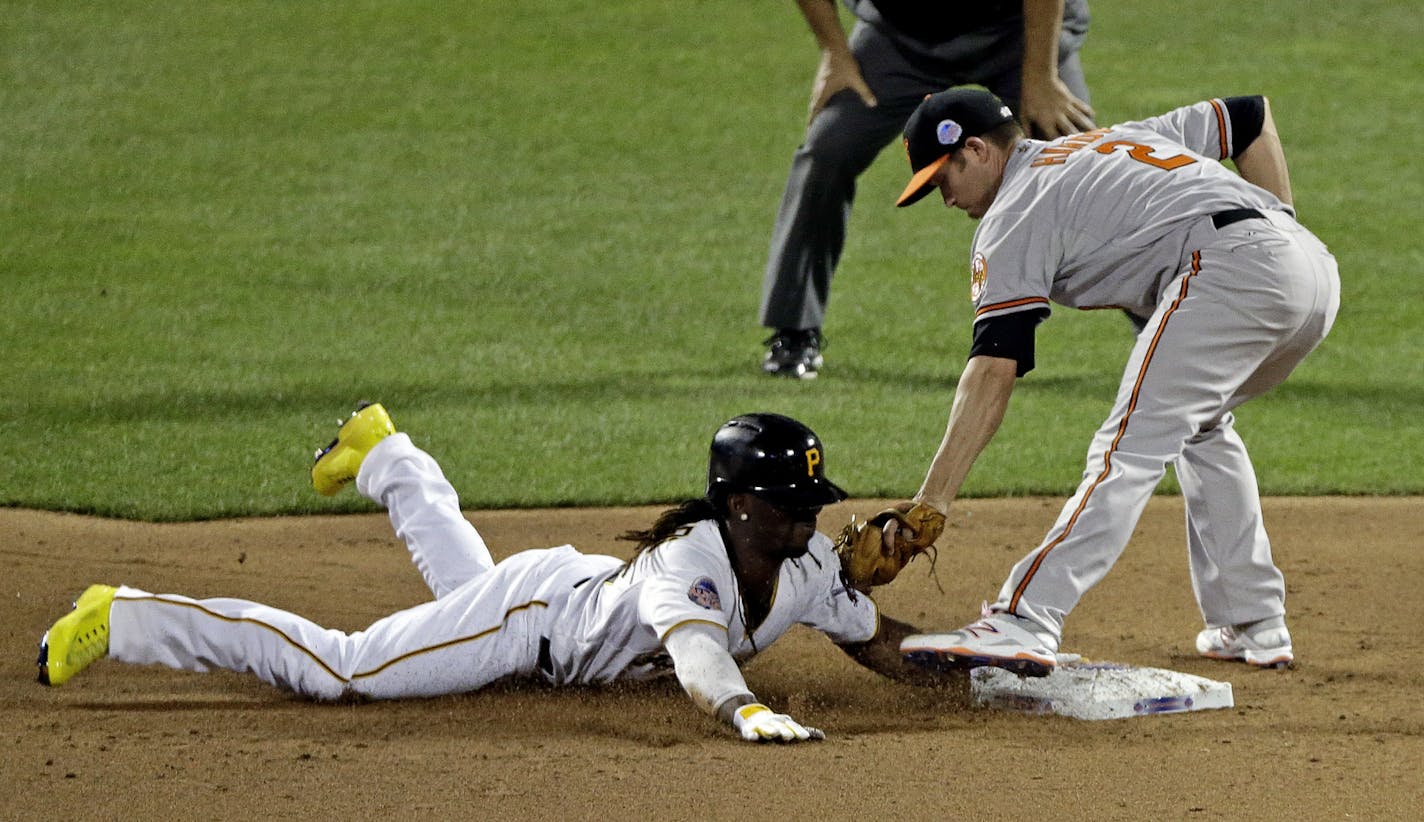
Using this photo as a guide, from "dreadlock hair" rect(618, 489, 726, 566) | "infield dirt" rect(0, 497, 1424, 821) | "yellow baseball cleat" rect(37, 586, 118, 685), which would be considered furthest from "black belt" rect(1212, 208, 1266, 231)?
"yellow baseball cleat" rect(37, 586, 118, 685)

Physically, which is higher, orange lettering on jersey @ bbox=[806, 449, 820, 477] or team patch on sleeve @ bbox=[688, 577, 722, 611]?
orange lettering on jersey @ bbox=[806, 449, 820, 477]

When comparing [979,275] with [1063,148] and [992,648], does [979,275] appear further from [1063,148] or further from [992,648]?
[992,648]

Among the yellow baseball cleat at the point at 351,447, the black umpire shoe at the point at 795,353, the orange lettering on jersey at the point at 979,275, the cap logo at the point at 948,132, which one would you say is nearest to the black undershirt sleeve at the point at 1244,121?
the cap logo at the point at 948,132

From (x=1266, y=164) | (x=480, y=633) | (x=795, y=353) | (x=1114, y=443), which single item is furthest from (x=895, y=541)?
(x=795, y=353)

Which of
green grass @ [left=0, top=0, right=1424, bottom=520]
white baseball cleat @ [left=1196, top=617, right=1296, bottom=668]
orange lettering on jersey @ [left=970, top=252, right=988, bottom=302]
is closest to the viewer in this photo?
orange lettering on jersey @ [left=970, top=252, right=988, bottom=302]

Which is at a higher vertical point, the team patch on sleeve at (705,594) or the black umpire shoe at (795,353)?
the team patch on sleeve at (705,594)

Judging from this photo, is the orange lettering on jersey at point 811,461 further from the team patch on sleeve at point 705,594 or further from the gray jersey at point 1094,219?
the gray jersey at point 1094,219

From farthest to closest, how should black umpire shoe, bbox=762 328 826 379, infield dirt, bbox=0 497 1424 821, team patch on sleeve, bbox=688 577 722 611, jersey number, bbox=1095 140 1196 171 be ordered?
black umpire shoe, bbox=762 328 826 379 < jersey number, bbox=1095 140 1196 171 < team patch on sleeve, bbox=688 577 722 611 < infield dirt, bbox=0 497 1424 821

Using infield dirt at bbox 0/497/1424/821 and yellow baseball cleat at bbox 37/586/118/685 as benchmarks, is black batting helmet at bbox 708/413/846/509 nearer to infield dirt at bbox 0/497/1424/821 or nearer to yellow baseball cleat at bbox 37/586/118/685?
infield dirt at bbox 0/497/1424/821
